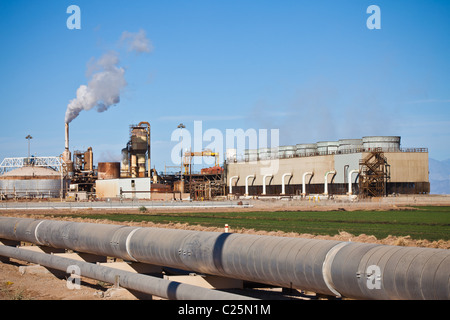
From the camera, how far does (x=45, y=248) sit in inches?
866

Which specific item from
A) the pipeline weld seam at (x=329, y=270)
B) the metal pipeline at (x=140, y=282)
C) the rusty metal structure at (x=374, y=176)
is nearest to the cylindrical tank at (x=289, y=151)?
the rusty metal structure at (x=374, y=176)

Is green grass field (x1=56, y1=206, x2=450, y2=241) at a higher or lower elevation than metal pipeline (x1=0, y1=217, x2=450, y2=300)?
lower

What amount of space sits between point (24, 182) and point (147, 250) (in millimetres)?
105077

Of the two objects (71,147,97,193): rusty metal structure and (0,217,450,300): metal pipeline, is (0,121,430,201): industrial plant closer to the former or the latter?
(71,147,97,193): rusty metal structure

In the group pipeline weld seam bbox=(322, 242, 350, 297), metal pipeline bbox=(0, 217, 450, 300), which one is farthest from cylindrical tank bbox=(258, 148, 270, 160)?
pipeline weld seam bbox=(322, 242, 350, 297)

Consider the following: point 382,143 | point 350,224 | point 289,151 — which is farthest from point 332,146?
point 350,224

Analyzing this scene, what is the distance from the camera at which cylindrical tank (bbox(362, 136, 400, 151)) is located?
90.1 meters

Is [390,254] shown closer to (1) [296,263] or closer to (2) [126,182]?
(1) [296,263]

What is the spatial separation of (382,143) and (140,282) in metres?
81.9

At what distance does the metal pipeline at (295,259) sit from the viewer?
9453 millimetres

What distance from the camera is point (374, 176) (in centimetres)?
8350

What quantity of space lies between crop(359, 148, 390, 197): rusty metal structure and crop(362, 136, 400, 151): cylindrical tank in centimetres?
574

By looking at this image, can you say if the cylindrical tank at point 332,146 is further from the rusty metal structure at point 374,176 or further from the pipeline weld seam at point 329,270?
the pipeline weld seam at point 329,270
